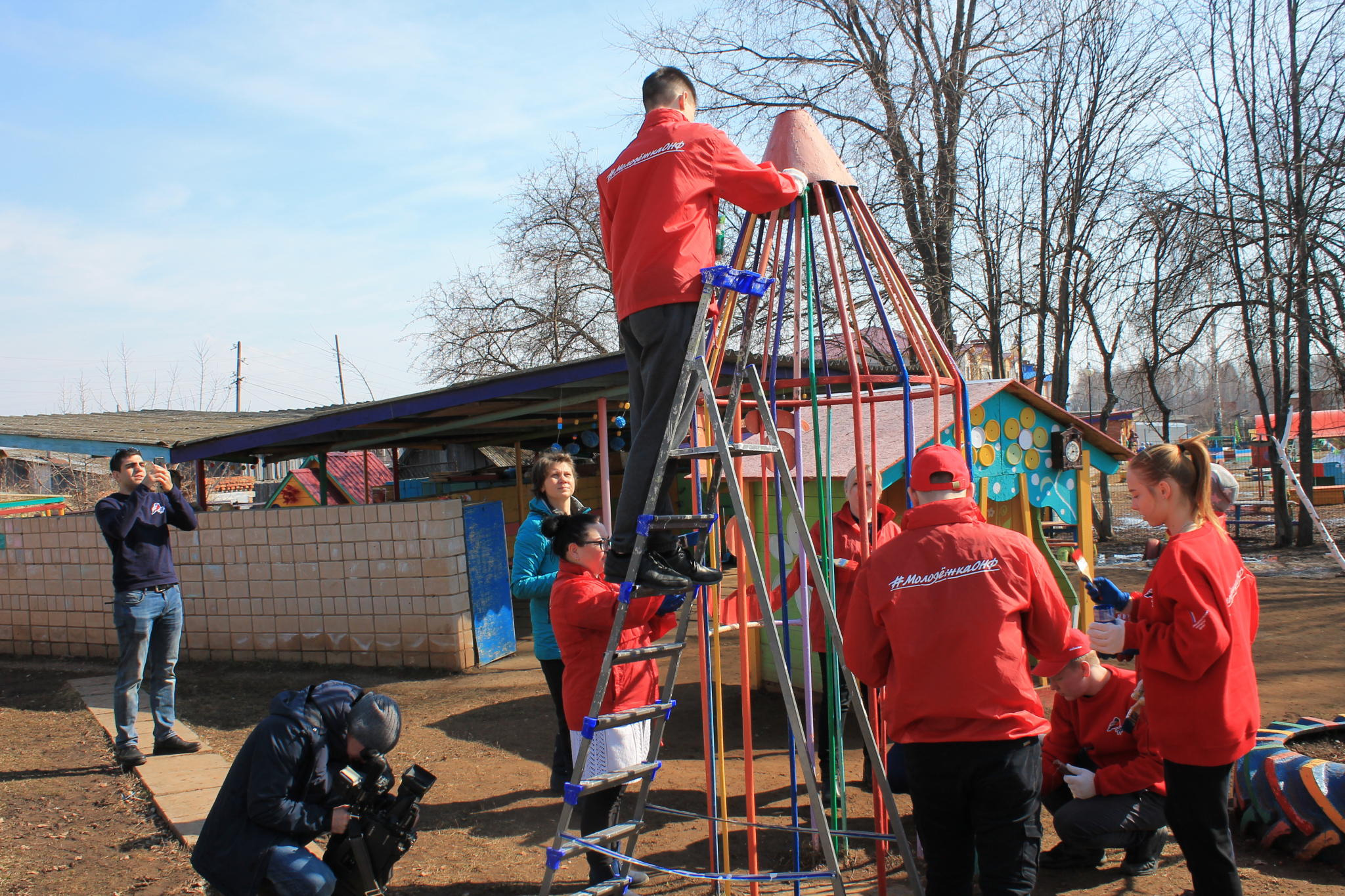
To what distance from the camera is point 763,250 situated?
3.43 metres

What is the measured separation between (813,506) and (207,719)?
457 centimetres

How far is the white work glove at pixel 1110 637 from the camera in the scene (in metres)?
2.72

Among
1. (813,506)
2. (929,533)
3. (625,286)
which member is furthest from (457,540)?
(929,533)

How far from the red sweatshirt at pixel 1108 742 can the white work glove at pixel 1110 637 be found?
755 millimetres

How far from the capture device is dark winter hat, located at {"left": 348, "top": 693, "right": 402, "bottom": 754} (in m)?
2.85

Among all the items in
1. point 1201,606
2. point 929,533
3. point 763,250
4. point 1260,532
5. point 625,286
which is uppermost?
point 763,250

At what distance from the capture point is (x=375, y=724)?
112 inches

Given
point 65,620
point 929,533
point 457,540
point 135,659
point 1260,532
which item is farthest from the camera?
point 1260,532

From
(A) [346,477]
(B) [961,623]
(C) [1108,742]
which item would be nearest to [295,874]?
(B) [961,623]

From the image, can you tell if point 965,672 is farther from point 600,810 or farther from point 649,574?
point 600,810

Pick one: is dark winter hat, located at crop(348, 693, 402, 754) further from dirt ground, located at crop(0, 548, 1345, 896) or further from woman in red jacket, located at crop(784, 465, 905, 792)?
woman in red jacket, located at crop(784, 465, 905, 792)

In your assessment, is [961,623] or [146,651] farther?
[146,651]

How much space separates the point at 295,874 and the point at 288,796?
0.24 meters

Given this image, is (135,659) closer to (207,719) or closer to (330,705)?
(207,719)
